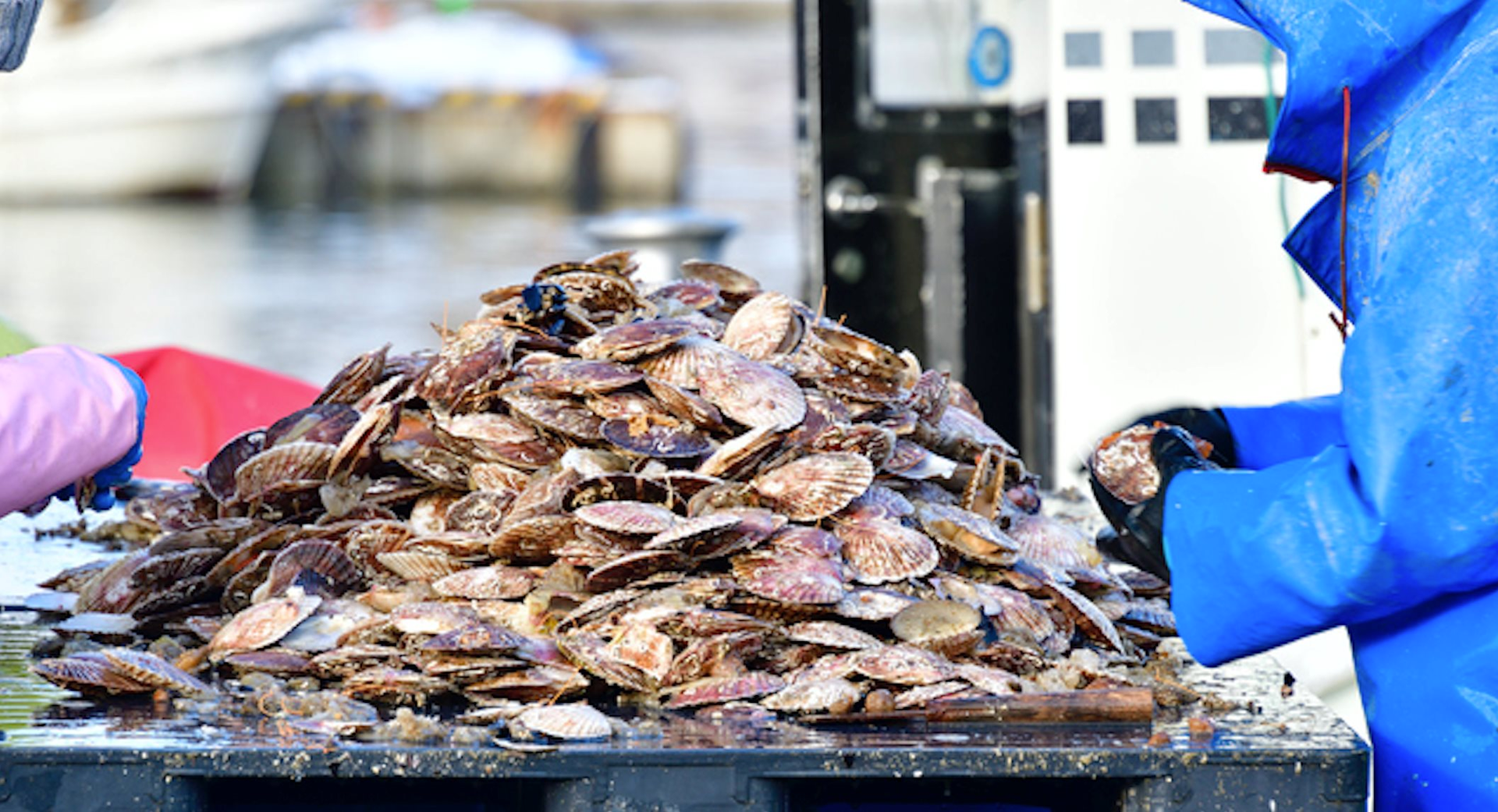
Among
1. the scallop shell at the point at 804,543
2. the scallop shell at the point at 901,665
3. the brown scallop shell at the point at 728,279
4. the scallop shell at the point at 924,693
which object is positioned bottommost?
the scallop shell at the point at 924,693

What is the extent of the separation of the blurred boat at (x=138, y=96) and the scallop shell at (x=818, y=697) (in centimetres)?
1811

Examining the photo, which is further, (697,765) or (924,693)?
(924,693)

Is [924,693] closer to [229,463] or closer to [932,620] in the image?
[932,620]

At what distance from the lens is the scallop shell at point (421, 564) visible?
1.98m

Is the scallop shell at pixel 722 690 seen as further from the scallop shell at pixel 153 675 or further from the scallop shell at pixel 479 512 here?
the scallop shell at pixel 153 675

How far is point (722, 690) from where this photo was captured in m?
1.72

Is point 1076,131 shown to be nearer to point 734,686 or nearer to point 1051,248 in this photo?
point 1051,248

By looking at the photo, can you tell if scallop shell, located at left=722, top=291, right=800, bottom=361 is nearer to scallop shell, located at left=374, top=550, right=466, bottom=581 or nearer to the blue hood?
scallop shell, located at left=374, top=550, right=466, bottom=581

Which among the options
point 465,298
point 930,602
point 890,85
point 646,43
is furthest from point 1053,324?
point 646,43

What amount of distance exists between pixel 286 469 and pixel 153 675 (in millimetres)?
548

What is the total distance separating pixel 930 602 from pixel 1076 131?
329 cm

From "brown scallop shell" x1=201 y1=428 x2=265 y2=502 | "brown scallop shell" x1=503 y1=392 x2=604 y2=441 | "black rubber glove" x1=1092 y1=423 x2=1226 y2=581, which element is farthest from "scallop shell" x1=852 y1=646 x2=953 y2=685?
"brown scallop shell" x1=201 y1=428 x2=265 y2=502

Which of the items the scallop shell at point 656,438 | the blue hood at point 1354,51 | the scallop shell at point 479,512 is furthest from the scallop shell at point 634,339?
the blue hood at point 1354,51

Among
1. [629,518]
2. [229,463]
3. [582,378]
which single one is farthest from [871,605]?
[229,463]
